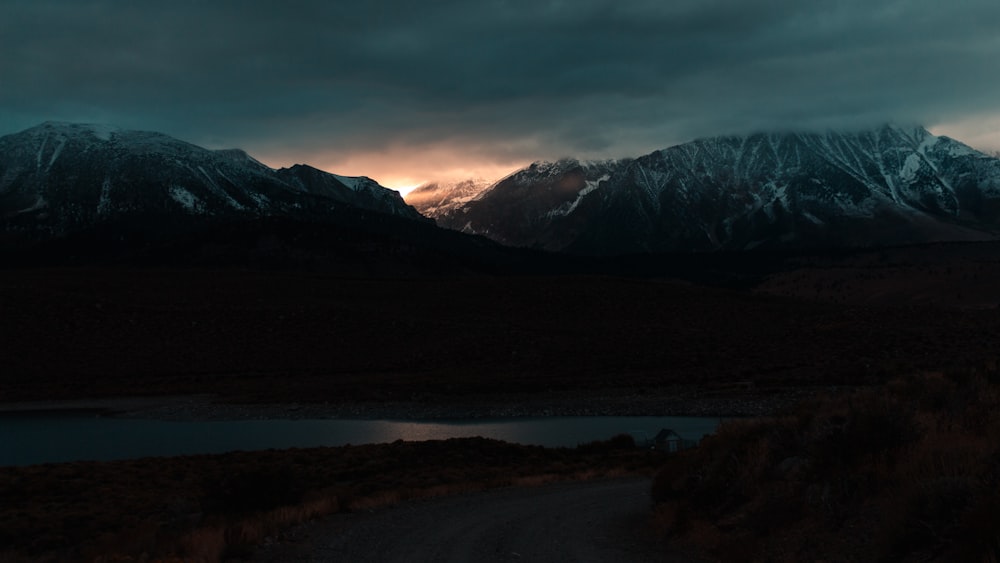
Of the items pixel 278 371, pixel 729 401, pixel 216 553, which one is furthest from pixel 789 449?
pixel 278 371

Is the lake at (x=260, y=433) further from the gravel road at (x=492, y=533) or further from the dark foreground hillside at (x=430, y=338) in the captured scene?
the gravel road at (x=492, y=533)

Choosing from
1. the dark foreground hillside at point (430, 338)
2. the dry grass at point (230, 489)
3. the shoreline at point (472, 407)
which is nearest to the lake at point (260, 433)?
the shoreline at point (472, 407)

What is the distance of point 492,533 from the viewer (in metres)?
17.2

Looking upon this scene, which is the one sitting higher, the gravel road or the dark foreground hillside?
the dark foreground hillside

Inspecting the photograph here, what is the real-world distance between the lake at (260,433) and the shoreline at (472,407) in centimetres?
200

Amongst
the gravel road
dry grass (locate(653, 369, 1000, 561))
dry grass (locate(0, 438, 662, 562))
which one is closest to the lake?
dry grass (locate(0, 438, 662, 562))

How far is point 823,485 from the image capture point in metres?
13.2

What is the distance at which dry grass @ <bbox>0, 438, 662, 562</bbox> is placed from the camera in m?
17.8

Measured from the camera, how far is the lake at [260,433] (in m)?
42.4

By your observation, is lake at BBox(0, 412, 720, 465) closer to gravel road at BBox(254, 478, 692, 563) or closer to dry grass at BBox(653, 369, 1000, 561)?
gravel road at BBox(254, 478, 692, 563)

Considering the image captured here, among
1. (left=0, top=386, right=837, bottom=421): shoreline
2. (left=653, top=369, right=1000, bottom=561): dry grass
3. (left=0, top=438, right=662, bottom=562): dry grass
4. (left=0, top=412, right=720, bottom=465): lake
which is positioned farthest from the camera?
(left=0, top=386, right=837, bottom=421): shoreline

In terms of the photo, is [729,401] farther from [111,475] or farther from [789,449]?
[789,449]

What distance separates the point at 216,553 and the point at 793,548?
9.21 m

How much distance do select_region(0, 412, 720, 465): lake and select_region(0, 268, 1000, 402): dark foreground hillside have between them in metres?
9.37
